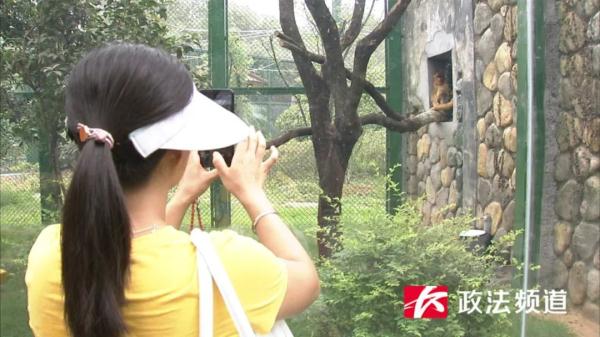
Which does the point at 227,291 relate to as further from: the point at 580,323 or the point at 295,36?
the point at 580,323

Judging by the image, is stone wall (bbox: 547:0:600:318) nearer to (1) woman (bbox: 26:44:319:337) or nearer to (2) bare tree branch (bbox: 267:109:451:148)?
(2) bare tree branch (bbox: 267:109:451:148)

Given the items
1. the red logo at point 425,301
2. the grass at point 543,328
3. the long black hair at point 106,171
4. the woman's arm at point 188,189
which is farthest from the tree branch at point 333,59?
the long black hair at point 106,171

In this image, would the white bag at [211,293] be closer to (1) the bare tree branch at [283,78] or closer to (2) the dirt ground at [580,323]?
(1) the bare tree branch at [283,78]

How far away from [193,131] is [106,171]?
0.16m

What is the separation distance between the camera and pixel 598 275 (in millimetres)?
2699

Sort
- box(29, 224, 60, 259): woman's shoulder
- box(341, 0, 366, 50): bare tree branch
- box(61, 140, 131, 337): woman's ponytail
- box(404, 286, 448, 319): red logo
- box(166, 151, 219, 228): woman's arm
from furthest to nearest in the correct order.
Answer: box(341, 0, 366, 50): bare tree branch, box(404, 286, 448, 319): red logo, box(166, 151, 219, 228): woman's arm, box(29, 224, 60, 259): woman's shoulder, box(61, 140, 131, 337): woman's ponytail

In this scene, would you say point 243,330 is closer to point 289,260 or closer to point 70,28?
point 289,260

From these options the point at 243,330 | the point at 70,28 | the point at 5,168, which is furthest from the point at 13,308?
the point at 243,330

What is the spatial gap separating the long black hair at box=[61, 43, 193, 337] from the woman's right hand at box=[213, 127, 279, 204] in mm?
153

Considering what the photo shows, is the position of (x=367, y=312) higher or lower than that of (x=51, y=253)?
lower

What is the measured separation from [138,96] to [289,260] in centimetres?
36

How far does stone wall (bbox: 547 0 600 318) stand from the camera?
2.65 m

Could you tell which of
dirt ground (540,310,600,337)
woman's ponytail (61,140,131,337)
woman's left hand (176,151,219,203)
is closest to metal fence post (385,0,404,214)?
dirt ground (540,310,600,337)

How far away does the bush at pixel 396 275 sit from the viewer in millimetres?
2551
